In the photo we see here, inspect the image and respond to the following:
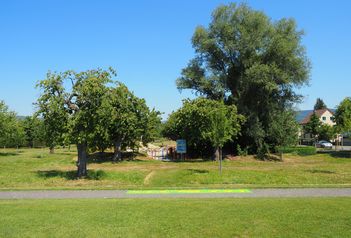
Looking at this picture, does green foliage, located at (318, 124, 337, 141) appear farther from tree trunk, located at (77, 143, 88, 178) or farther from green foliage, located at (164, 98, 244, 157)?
tree trunk, located at (77, 143, 88, 178)

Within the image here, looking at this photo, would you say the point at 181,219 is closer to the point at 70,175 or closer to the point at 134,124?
the point at 70,175

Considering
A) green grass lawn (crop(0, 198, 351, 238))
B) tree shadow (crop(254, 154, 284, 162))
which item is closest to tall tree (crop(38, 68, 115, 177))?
green grass lawn (crop(0, 198, 351, 238))

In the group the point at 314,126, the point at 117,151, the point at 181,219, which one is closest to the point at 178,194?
the point at 181,219

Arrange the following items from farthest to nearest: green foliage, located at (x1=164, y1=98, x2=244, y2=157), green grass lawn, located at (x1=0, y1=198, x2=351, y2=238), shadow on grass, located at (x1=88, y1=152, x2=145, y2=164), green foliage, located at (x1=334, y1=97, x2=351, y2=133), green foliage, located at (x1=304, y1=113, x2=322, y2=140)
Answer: green foliage, located at (x1=304, y1=113, x2=322, y2=140) < green foliage, located at (x1=334, y1=97, x2=351, y2=133) < shadow on grass, located at (x1=88, y1=152, x2=145, y2=164) < green foliage, located at (x1=164, y1=98, x2=244, y2=157) < green grass lawn, located at (x1=0, y1=198, x2=351, y2=238)

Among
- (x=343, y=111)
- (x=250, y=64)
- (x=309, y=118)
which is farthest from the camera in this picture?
(x=309, y=118)

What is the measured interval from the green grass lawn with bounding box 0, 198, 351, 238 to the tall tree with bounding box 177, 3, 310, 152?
1023 inches

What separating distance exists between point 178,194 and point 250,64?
81.4ft

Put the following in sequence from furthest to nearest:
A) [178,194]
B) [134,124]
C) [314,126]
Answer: [314,126]
[134,124]
[178,194]

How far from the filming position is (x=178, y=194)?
47.3 feet

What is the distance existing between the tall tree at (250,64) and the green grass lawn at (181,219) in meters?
26.0

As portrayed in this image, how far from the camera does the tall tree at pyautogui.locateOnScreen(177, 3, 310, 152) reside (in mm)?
36500

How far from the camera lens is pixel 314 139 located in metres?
74.3

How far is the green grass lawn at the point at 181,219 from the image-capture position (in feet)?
26.2

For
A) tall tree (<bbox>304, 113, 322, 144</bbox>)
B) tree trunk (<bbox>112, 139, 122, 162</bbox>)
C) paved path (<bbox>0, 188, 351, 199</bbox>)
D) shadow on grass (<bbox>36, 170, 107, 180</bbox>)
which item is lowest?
paved path (<bbox>0, 188, 351, 199</bbox>)
